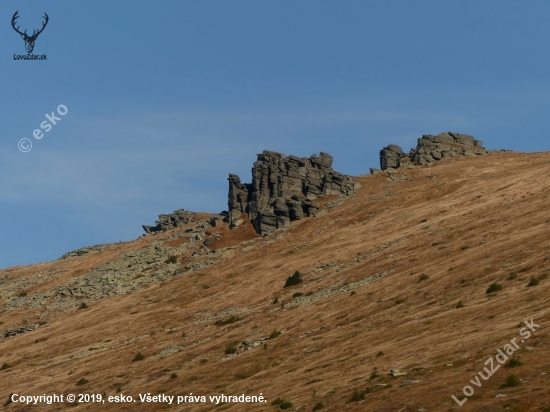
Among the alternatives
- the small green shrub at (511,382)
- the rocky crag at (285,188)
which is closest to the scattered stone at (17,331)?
the rocky crag at (285,188)

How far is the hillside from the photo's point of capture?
37.7 meters

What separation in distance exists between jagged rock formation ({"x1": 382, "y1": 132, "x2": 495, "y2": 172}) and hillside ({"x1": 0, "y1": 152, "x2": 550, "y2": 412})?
379 centimetres

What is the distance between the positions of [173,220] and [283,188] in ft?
72.0

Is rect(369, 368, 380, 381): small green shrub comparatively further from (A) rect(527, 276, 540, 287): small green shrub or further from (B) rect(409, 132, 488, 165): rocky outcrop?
(B) rect(409, 132, 488, 165): rocky outcrop

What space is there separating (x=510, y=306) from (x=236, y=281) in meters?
40.1

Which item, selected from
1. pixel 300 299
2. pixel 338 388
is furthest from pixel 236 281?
pixel 338 388

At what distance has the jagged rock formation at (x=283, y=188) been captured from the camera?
101 m

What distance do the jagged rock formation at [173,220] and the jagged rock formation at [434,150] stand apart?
98.9 ft

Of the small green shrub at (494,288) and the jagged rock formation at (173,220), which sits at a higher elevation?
the jagged rock formation at (173,220)

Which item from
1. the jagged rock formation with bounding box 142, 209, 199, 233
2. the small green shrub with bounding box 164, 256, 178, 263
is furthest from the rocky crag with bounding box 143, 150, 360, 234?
the jagged rock formation with bounding box 142, 209, 199, 233

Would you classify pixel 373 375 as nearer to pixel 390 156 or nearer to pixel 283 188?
pixel 283 188

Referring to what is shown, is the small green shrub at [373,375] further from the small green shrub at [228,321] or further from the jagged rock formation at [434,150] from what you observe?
the jagged rock formation at [434,150]

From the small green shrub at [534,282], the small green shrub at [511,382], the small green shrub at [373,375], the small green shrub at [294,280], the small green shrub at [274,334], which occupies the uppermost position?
the small green shrub at [294,280]

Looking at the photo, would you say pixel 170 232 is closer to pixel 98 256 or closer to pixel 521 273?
pixel 98 256
